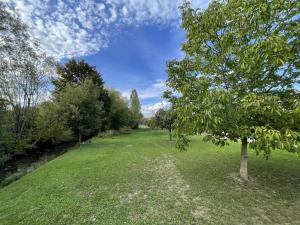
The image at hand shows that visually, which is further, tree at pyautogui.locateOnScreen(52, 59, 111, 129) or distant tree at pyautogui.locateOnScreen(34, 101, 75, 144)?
tree at pyautogui.locateOnScreen(52, 59, 111, 129)

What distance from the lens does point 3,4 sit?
9.94 metres

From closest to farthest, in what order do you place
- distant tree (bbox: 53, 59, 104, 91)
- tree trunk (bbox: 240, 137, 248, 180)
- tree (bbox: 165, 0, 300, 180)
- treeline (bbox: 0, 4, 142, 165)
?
tree (bbox: 165, 0, 300, 180), tree trunk (bbox: 240, 137, 248, 180), treeline (bbox: 0, 4, 142, 165), distant tree (bbox: 53, 59, 104, 91)

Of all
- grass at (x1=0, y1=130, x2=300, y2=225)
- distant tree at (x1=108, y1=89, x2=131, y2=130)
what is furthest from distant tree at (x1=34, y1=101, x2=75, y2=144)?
distant tree at (x1=108, y1=89, x2=131, y2=130)

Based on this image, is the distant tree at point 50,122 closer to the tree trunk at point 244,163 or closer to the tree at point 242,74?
the tree at point 242,74

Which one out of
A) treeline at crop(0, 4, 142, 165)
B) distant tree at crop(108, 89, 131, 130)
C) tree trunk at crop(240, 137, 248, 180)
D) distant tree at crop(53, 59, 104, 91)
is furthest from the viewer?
distant tree at crop(108, 89, 131, 130)

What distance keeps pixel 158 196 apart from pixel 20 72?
12.7 m

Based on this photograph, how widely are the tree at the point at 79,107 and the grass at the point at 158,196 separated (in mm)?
9086

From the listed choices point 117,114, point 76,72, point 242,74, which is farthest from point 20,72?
point 117,114

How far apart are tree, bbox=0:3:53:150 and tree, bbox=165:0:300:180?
34.1 feet

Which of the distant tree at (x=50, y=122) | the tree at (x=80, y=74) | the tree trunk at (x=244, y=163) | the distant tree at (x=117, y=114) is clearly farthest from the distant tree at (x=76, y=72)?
the tree trunk at (x=244, y=163)

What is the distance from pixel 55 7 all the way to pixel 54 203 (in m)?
11.2

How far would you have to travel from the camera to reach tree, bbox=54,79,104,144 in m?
16.5

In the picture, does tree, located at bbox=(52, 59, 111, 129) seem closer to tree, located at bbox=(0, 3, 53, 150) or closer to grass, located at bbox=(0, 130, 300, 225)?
tree, located at bbox=(0, 3, 53, 150)

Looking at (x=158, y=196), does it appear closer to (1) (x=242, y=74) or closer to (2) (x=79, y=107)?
(1) (x=242, y=74)
